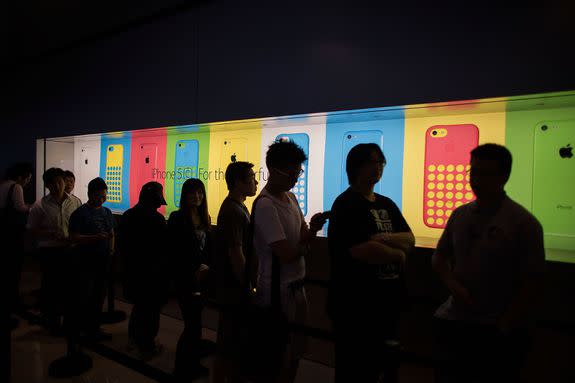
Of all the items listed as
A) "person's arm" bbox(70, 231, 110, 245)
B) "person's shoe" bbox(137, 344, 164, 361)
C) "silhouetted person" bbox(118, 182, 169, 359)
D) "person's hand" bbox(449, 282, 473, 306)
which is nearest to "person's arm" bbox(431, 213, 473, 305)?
"person's hand" bbox(449, 282, 473, 306)

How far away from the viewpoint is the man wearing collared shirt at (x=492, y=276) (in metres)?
1.33

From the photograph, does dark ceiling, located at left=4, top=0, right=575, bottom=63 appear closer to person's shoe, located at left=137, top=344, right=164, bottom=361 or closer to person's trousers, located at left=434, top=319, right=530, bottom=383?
person's trousers, located at left=434, top=319, right=530, bottom=383

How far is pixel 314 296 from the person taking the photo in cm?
280

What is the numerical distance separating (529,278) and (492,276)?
0.11 m

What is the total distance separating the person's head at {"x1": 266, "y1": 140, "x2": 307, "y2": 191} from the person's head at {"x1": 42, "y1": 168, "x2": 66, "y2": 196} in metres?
2.40

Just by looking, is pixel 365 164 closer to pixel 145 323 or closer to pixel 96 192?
pixel 145 323

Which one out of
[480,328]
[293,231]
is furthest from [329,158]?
[480,328]

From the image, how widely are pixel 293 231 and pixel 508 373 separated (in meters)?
0.92

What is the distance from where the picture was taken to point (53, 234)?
10.8 feet

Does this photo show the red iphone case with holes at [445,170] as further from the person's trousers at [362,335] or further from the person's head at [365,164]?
the person's trousers at [362,335]

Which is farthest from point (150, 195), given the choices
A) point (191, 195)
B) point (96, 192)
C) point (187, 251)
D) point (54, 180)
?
point (54, 180)

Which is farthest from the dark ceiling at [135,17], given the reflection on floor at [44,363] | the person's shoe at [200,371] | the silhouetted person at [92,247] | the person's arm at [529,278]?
the reflection on floor at [44,363]

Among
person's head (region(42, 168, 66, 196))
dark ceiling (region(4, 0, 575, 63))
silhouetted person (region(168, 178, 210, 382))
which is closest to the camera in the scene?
dark ceiling (region(4, 0, 575, 63))

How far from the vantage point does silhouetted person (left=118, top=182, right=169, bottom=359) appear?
251 cm
